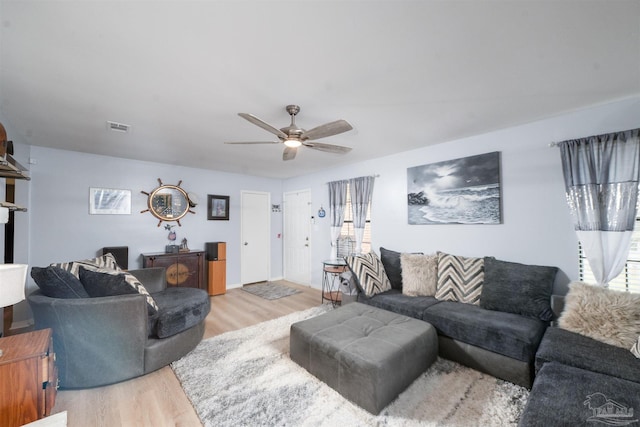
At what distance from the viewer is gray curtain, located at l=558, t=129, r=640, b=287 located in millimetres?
2256

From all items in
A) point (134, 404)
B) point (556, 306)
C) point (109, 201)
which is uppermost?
point (109, 201)

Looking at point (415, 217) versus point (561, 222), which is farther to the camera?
point (415, 217)

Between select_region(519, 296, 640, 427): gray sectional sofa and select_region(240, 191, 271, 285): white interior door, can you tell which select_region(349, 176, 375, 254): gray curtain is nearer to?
select_region(240, 191, 271, 285): white interior door

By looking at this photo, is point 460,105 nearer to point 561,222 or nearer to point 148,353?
point 561,222

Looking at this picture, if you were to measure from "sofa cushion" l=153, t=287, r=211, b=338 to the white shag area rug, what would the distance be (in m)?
0.34

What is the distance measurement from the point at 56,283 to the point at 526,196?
4.58m

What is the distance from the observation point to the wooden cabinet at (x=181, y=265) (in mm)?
4218

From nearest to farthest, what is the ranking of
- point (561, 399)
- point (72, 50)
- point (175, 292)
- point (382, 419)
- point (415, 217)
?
point (561, 399)
point (72, 50)
point (382, 419)
point (175, 292)
point (415, 217)

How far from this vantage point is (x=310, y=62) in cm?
173

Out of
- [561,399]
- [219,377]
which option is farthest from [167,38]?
[561,399]

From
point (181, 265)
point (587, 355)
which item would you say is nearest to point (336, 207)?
point (181, 265)

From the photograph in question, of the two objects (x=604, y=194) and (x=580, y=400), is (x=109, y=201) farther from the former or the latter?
(x=604, y=194)

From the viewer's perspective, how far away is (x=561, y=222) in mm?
2617

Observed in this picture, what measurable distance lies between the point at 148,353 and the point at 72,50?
7.71 feet
